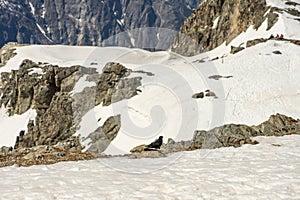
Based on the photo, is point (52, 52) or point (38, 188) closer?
point (38, 188)

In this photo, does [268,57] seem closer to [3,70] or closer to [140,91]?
[140,91]

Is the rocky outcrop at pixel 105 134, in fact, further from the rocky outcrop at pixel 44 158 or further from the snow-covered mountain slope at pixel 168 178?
the snow-covered mountain slope at pixel 168 178

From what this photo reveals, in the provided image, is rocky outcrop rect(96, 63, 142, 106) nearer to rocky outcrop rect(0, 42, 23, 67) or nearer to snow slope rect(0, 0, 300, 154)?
snow slope rect(0, 0, 300, 154)

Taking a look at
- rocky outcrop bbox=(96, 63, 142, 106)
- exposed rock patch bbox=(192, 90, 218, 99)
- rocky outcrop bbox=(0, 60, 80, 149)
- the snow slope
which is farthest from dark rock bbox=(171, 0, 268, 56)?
exposed rock patch bbox=(192, 90, 218, 99)

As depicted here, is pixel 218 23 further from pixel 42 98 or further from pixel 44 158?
pixel 44 158

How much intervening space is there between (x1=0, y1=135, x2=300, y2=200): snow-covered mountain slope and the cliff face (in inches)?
2014

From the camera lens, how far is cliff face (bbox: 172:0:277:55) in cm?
6594

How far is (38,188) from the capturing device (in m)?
8.80

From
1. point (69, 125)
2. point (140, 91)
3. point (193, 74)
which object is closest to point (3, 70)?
point (69, 125)

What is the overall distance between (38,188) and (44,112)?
4566 cm

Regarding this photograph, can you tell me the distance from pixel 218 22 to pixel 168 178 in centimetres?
7566

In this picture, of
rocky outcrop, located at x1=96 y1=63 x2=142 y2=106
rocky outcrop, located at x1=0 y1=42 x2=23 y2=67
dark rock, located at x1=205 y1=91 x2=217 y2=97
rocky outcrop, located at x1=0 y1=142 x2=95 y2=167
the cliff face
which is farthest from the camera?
rocky outcrop, located at x1=0 y1=42 x2=23 y2=67

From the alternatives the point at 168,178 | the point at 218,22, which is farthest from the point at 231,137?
the point at 218,22

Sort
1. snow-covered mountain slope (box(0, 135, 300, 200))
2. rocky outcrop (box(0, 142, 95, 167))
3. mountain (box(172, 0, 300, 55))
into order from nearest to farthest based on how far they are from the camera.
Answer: snow-covered mountain slope (box(0, 135, 300, 200)), rocky outcrop (box(0, 142, 95, 167)), mountain (box(172, 0, 300, 55))
